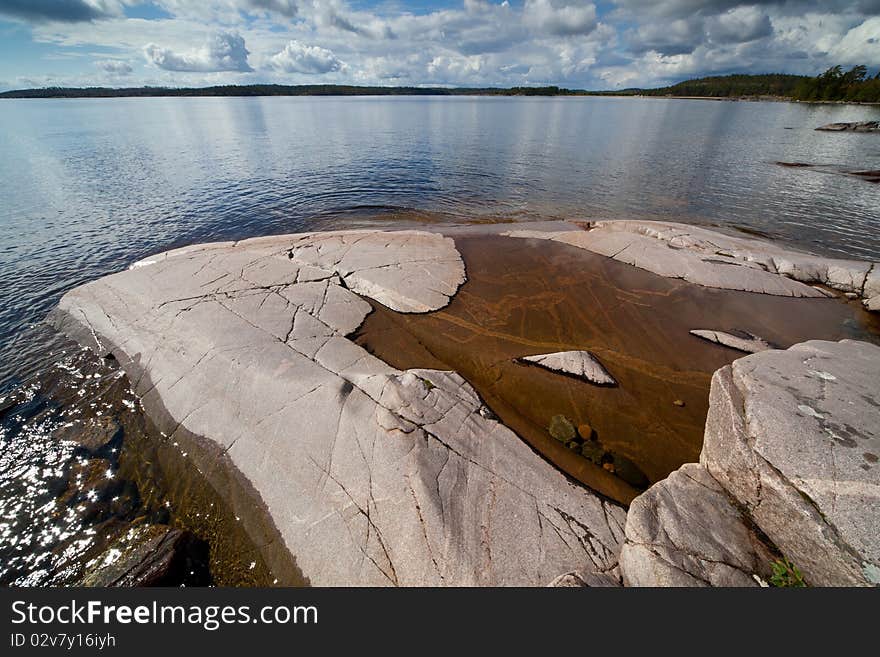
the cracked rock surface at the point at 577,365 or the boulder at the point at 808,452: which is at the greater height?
the boulder at the point at 808,452

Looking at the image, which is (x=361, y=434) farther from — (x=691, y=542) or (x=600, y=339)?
(x=600, y=339)

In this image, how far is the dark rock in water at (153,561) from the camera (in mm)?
5785

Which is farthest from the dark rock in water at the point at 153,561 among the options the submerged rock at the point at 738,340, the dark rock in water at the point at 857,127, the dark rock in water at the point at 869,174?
the dark rock in water at the point at 857,127

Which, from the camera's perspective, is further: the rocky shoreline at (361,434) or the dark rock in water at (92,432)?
the dark rock in water at (92,432)

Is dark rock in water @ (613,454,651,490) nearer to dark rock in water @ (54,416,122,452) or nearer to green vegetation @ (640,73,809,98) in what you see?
dark rock in water @ (54,416,122,452)

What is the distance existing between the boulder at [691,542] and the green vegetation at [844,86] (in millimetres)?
171216

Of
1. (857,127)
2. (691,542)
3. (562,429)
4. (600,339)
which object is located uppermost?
(857,127)

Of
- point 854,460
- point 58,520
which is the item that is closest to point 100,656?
point 58,520

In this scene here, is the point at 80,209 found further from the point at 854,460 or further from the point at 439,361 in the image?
the point at 854,460

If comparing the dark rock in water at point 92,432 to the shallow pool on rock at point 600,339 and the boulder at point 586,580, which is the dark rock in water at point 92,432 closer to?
the shallow pool on rock at point 600,339

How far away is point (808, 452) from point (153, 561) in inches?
413

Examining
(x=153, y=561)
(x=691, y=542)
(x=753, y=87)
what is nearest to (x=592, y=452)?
(x=691, y=542)

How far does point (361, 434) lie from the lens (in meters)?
7.39

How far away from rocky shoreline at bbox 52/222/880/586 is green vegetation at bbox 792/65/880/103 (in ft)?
517
